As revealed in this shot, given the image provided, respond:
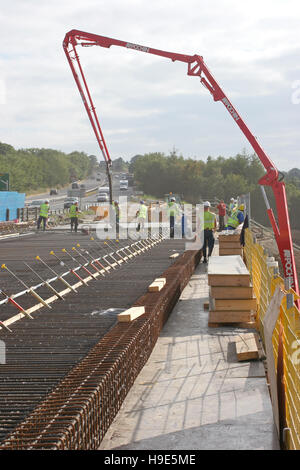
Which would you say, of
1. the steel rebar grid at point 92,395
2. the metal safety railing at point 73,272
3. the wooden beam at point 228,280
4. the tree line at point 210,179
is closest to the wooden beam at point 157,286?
the metal safety railing at point 73,272

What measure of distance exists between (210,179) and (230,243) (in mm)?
99068

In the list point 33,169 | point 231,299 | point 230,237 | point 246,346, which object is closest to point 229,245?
point 230,237

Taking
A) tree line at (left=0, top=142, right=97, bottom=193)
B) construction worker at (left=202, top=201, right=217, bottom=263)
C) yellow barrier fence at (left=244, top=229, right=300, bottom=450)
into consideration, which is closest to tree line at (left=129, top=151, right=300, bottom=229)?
tree line at (left=0, top=142, right=97, bottom=193)

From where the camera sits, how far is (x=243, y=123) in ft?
60.7

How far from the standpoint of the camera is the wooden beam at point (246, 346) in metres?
8.42

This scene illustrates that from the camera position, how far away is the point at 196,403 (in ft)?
22.6

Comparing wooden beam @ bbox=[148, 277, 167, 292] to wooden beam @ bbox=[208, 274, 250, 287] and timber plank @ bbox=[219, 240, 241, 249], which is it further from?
timber plank @ bbox=[219, 240, 241, 249]

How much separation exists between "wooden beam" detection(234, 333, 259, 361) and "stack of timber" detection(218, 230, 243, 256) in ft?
27.5

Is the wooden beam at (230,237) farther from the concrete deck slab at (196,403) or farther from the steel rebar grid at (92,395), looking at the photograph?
the steel rebar grid at (92,395)

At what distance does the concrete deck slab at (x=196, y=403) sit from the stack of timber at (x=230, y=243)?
26.1ft

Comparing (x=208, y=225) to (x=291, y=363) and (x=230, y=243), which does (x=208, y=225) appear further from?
(x=291, y=363)
